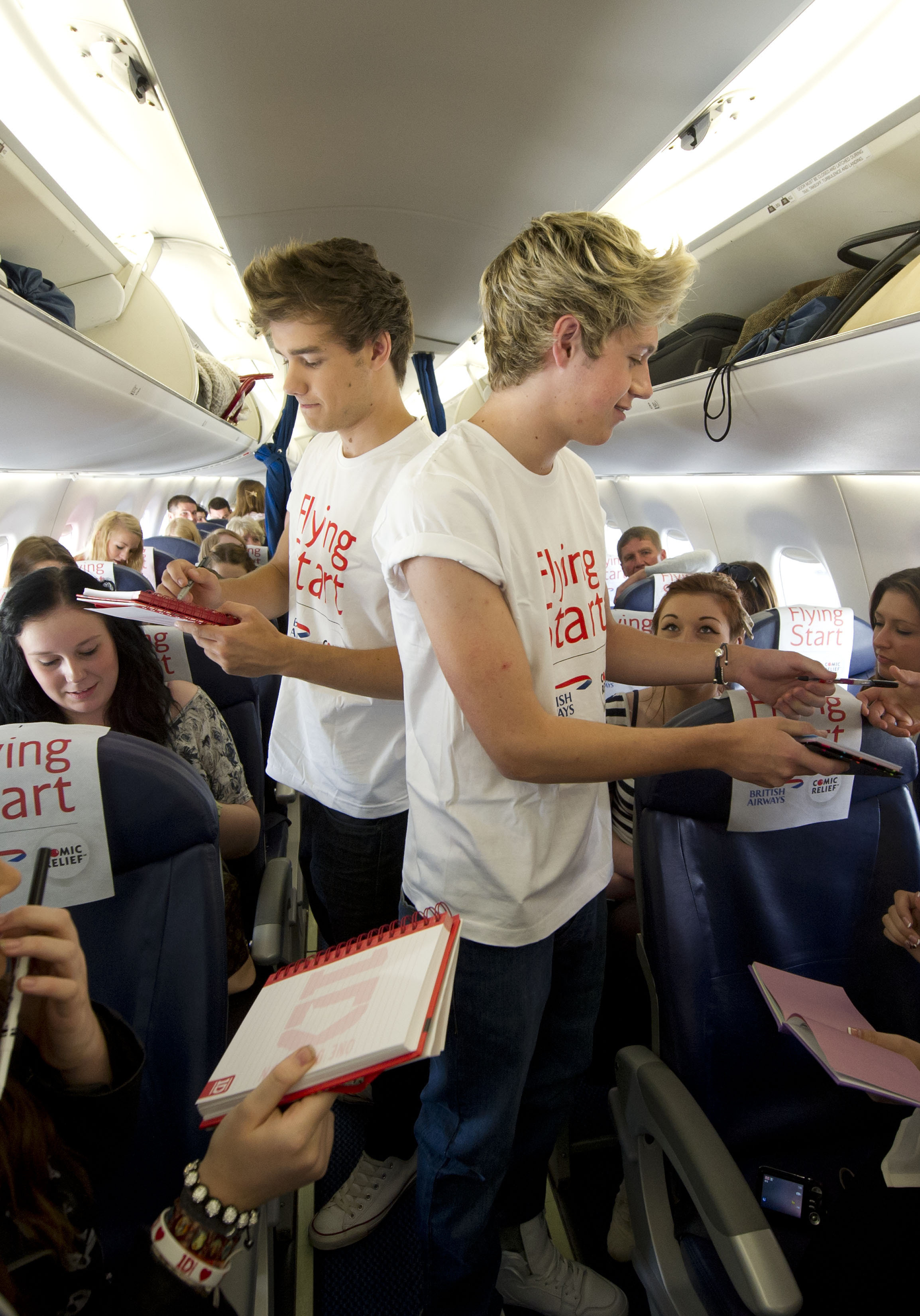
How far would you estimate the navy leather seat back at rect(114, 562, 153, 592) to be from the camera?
10.3 ft

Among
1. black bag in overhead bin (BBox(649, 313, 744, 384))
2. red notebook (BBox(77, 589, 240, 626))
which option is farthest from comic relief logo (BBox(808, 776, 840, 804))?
black bag in overhead bin (BBox(649, 313, 744, 384))

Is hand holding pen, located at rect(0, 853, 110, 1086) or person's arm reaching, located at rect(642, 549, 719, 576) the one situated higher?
person's arm reaching, located at rect(642, 549, 719, 576)

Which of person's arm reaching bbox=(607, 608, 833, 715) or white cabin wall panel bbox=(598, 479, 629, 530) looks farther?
white cabin wall panel bbox=(598, 479, 629, 530)

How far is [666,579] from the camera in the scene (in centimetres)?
426

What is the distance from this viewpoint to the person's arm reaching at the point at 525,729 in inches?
41.7

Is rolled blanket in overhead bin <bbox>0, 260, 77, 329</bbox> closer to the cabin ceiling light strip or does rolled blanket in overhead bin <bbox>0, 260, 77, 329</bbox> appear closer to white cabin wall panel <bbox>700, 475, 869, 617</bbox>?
the cabin ceiling light strip

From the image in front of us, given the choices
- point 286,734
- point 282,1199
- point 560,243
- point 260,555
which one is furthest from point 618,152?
point 260,555

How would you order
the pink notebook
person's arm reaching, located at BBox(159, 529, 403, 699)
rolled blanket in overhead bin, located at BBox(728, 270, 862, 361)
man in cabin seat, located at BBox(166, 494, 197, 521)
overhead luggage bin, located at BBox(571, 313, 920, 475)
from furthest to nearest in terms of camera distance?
man in cabin seat, located at BBox(166, 494, 197, 521) → rolled blanket in overhead bin, located at BBox(728, 270, 862, 361) → overhead luggage bin, located at BBox(571, 313, 920, 475) → person's arm reaching, located at BBox(159, 529, 403, 699) → the pink notebook

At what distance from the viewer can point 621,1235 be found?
5.92 feet

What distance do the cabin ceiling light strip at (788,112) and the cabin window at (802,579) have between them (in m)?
2.62

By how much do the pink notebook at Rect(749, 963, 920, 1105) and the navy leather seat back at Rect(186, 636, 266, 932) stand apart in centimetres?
159

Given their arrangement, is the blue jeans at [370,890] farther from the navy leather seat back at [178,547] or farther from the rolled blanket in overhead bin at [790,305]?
the navy leather seat back at [178,547]

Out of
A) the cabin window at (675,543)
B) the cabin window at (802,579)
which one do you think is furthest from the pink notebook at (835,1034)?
the cabin window at (675,543)

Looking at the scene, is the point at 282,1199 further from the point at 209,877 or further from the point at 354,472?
the point at 354,472
